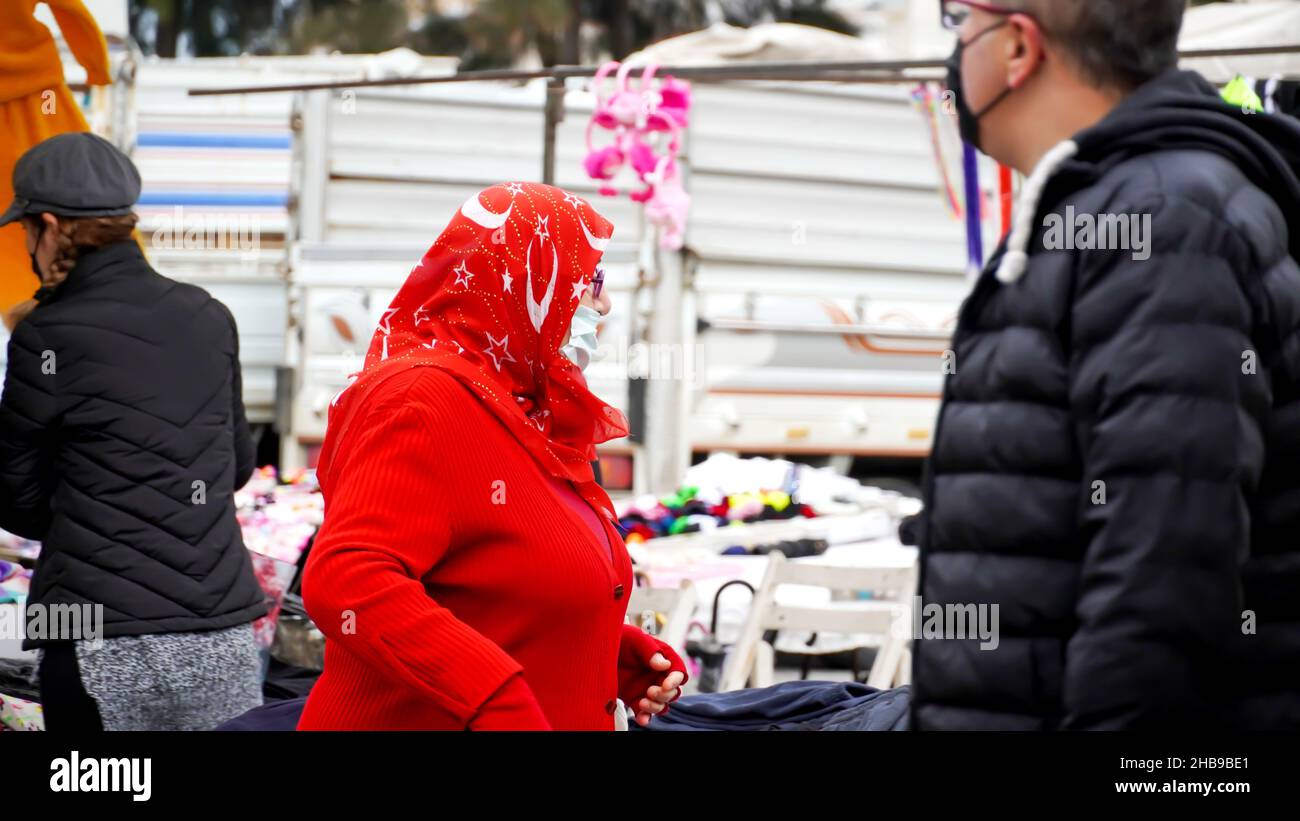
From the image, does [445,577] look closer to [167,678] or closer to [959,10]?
[959,10]

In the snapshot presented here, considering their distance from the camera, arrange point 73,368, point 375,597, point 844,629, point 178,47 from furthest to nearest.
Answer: point 178,47 < point 844,629 < point 73,368 < point 375,597

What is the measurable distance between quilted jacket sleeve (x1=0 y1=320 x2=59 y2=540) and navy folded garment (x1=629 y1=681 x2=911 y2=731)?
1.39 m

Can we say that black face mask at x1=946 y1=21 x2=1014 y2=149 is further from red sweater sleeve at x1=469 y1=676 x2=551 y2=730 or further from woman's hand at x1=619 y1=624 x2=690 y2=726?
woman's hand at x1=619 y1=624 x2=690 y2=726

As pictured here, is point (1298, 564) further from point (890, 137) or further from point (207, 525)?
point (890, 137)

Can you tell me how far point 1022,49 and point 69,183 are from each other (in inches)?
83.6

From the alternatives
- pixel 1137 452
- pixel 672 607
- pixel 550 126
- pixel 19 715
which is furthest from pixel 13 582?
pixel 1137 452

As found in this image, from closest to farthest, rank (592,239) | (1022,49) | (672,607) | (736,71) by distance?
(1022,49) → (592,239) → (672,607) → (736,71)

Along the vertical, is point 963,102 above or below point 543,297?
above

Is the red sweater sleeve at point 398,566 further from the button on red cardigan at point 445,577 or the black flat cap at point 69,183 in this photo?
the black flat cap at point 69,183

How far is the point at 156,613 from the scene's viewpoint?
9.86ft

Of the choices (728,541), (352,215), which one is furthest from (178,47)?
(728,541)

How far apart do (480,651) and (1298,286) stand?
3.60 ft

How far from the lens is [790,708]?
3523 mm

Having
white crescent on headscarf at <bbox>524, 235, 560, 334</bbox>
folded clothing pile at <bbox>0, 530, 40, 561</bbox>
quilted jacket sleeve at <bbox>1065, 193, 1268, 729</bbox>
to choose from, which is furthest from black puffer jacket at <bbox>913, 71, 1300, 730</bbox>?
folded clothing pile at <bbox>0, 530, 40, 561</bbox>
